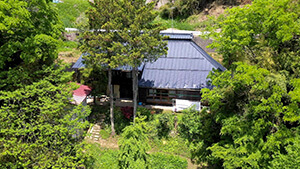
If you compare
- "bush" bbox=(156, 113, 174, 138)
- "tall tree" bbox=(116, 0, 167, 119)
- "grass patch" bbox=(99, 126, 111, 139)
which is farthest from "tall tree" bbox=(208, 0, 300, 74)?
"grass patch" bbox=(99, 126, 111, 139)

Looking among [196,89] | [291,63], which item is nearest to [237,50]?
[291,63]

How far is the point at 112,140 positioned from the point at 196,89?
9.00 m

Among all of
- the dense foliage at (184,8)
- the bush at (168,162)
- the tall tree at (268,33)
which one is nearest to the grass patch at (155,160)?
the bush at (168,162)

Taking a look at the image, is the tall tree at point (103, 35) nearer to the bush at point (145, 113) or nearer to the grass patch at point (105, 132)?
the bush at point (145, 113)

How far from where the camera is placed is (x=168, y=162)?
20.0 metres

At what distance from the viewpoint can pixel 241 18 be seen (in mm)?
16438

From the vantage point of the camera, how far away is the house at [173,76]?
958 inches

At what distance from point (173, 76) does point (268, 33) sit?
34.0 ft

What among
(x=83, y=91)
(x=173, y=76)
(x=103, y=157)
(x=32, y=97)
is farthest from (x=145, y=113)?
(x=32, y=97)

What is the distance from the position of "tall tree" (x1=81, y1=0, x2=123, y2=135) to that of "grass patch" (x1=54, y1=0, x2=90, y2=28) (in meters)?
25.5

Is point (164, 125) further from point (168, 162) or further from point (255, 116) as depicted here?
point (255, 116)

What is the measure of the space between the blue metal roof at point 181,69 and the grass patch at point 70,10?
79.5 feet

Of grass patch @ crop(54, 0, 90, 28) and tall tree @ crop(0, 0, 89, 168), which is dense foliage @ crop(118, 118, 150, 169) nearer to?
tall tree @ crop(0, 0, 89, 168)

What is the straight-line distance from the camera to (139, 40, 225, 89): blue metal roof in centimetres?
2425
